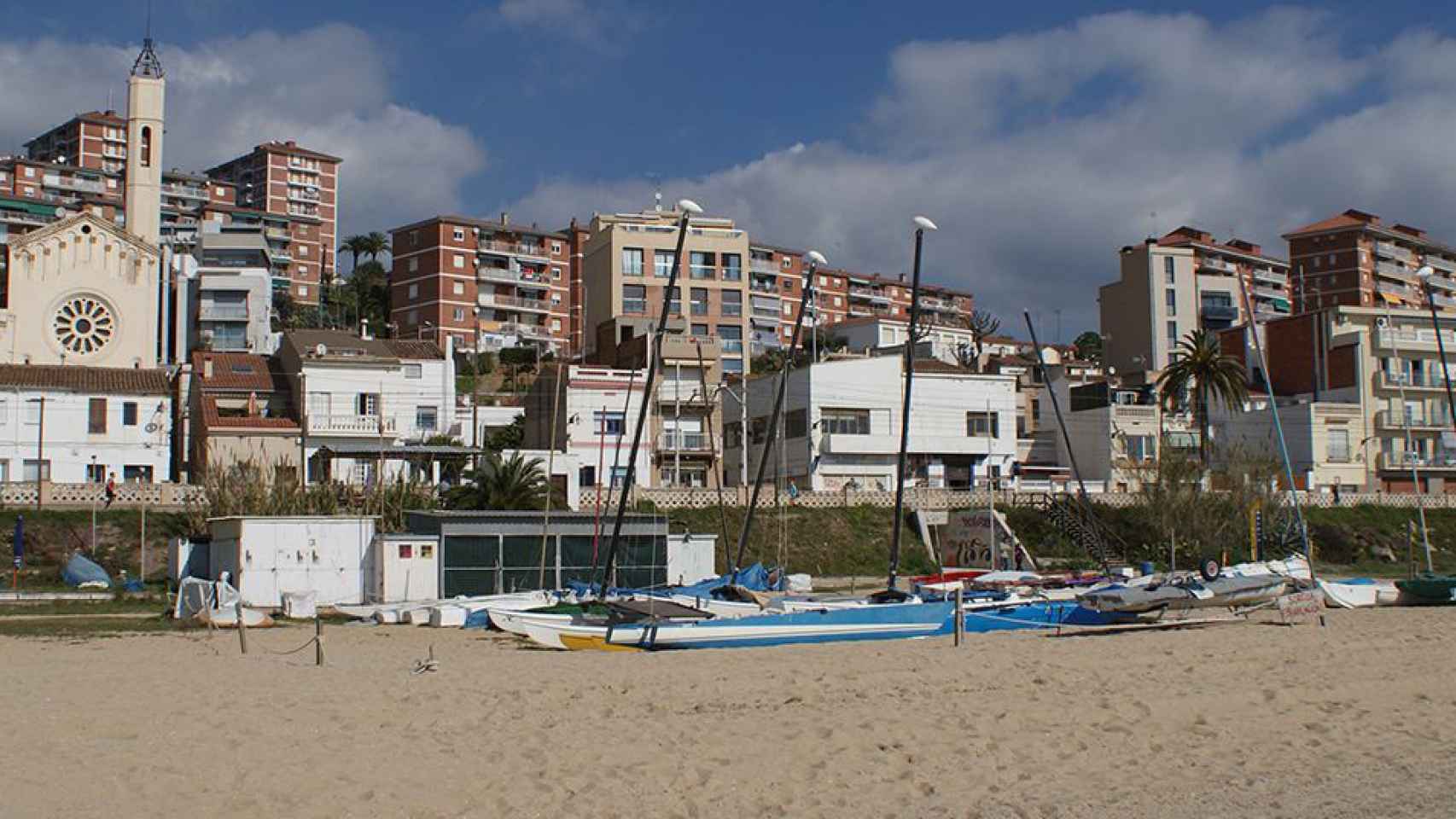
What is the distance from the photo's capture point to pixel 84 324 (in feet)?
237

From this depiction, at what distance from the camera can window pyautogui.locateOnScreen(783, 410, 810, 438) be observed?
6675cm

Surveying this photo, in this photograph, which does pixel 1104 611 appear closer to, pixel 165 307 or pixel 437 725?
pixel 437 725

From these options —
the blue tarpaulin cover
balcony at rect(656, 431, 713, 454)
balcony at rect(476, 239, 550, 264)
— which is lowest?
the blue tarpaulin cover

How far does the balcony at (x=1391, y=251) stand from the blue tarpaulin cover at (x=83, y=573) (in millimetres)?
115230

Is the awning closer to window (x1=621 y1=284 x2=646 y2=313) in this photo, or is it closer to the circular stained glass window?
the circular stained glass window

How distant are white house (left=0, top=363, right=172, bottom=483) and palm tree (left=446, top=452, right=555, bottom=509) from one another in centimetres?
1718

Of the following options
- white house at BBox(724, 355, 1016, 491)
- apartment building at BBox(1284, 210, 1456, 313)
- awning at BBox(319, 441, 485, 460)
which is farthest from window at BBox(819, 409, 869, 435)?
apartment building at BBox(1284, 210, 1456, 313)

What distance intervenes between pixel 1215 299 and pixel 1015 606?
8562 centimetres

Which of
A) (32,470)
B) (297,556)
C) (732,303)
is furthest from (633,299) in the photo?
(297,556)

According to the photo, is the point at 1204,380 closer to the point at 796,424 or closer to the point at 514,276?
the point at 796,424

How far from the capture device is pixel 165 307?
8100cm

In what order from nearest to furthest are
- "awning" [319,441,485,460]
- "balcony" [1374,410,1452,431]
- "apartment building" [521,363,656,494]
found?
"awning" [319,441,485,460]
"apartment building" [521,363,656,494]
"balcony" [1374,410,1452,431]

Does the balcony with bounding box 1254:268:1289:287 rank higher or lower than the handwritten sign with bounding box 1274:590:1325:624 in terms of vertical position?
higher

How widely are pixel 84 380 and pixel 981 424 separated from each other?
41970 millimetres
